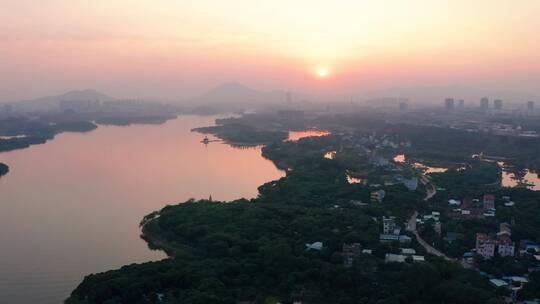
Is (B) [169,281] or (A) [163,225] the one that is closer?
(B) [169,281]

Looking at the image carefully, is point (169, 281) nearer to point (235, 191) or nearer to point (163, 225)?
point (163, 225)

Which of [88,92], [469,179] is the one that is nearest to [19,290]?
[469,179]

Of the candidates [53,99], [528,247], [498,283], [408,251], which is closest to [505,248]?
[528,247]

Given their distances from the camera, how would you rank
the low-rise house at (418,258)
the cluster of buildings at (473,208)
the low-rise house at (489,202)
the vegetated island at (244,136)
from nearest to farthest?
the low-rise house at (418,258), the cluster of buildings at (473,208), the low-rise house at (489,202), the vegetated island at (244,136)

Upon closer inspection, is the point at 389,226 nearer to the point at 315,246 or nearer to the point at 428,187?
the point at 315,246

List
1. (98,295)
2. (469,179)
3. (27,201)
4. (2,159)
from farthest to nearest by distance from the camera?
(2,159)
(469,179)
(27,201)
(98,295)

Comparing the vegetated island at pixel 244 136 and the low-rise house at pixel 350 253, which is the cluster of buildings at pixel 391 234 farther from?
the vegetated island at pixel 244 136

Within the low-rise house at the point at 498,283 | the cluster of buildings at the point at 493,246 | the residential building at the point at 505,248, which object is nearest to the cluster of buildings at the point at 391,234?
the cluster of buildings at the point at 493,246
